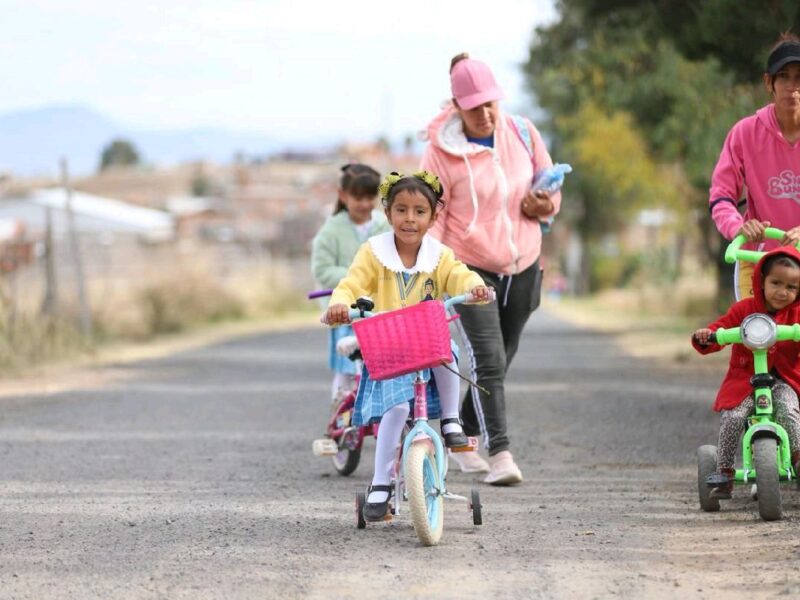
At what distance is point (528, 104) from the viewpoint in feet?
169

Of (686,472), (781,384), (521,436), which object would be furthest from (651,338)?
(781,384)

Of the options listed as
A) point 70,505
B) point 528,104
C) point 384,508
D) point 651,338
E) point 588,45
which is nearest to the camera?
point 384,508

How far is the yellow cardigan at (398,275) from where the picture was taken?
738 cm

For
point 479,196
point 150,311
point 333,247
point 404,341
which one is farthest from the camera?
point 150,311

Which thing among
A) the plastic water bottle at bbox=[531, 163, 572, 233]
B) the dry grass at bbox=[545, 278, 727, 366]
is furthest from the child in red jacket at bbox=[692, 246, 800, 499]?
the dry grass at bbox=[545, 278, 727, 366]

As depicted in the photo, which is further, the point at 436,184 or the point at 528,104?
the point at 528,104

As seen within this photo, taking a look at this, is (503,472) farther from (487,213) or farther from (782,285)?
(782,285)

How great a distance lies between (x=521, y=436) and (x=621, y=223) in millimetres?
54959

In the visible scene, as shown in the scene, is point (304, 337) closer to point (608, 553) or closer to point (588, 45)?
point (588, 45)

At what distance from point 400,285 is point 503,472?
178 centimetres

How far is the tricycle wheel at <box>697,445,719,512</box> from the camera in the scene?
7557 millimetres

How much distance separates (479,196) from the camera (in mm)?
9094

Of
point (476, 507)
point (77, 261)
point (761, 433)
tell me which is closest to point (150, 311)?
point (77, 261)

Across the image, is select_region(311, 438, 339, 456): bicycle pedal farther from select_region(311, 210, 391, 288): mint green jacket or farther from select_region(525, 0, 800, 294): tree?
select_region(525, 0, 800, 294): tree
